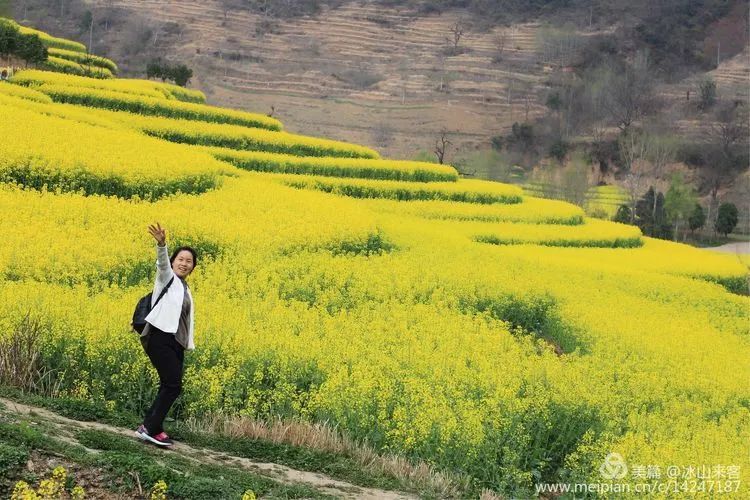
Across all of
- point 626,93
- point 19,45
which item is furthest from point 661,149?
point 19,45

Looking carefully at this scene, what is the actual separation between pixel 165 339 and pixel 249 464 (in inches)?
43.2

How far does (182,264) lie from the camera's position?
5930mm

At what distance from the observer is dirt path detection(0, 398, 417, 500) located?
5512 millimetres

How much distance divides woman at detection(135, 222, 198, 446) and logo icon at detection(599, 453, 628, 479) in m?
3.47

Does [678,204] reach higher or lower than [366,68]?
lower

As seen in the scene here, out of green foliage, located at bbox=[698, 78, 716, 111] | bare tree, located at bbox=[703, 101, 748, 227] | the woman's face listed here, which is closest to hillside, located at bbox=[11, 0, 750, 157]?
bare tree, located at bbox=[703, 101, 748, 227]

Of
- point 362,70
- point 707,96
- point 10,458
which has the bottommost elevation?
point 10,458

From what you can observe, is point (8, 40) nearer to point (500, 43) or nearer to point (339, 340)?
point (339, 340)

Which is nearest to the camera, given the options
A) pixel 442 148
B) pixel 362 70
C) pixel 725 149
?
pixel 442 148

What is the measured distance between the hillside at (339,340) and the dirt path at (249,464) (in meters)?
0.08

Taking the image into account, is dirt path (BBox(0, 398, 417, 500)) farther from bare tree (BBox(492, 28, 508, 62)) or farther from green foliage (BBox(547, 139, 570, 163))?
bare tree (BBox(492, 28, 508, 62))

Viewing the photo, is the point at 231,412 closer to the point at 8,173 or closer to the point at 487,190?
the point at 8,173

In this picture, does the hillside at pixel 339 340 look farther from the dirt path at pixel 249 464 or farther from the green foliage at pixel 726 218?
the green foliage at pixel 726 218

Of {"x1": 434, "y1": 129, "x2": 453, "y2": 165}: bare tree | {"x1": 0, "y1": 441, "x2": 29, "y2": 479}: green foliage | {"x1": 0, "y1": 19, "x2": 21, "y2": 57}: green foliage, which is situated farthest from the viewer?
{"x1": 434, "y1": 129, "x2": 453, "y2": 165}: bare tree
